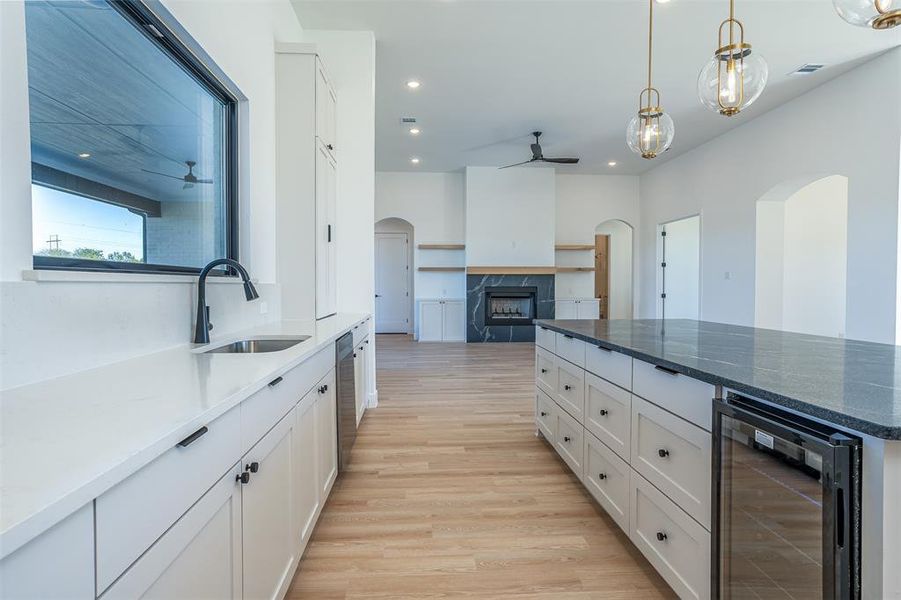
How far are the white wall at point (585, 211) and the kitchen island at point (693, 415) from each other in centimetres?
630

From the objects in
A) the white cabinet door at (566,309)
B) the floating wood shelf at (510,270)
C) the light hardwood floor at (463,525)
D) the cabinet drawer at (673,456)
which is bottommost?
the light hardwood floor at (463,525)

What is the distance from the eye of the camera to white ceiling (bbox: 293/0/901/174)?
334cm

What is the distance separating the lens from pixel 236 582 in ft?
3.14

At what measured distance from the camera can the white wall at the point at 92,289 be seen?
37.0 inches

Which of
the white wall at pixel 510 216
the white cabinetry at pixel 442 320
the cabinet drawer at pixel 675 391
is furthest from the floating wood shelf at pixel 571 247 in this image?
the cabinet drawer at pixel 675 391

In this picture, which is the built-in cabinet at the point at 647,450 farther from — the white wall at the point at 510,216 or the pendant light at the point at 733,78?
the white wall at the point at 510,216

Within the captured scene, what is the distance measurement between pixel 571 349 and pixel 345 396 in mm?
1300

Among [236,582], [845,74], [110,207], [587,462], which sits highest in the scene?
[845,74]

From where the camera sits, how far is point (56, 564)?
0.46 meters

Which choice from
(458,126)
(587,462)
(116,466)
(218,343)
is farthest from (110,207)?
(458,126)

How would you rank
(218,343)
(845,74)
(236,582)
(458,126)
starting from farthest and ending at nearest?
(458,126) → (845,74) → (218,343) → (236,582)

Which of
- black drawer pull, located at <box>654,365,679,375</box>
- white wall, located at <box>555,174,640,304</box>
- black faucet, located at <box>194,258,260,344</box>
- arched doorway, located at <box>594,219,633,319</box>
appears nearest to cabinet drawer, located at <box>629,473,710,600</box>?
black drawer pull, located at <box>654,365,679,375</box>

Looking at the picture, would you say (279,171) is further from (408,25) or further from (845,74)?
(845,74)

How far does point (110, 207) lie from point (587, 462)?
226 centimetres
